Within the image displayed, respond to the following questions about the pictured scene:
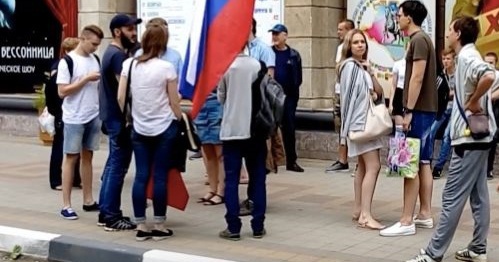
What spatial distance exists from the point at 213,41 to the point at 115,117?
42.5 inches

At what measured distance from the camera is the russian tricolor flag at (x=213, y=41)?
25.0 ft

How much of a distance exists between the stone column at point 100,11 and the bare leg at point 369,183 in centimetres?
727

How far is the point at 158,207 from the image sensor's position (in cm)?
759

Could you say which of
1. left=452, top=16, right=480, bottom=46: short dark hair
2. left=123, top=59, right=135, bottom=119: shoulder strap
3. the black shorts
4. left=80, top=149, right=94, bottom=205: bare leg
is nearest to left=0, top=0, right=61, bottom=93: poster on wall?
left=80, top=149, right=94, bottom=205: bare leg

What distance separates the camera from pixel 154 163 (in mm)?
7500

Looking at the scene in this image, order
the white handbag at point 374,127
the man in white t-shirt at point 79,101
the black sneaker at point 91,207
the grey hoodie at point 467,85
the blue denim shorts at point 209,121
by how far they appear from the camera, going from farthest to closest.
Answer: the blue denim shorts at point 209,121
the black sneaker at point 91,207
the man in white t-shirt at point 79,101
the white handbag at point 374,127
the grey hoodie at point 467,85

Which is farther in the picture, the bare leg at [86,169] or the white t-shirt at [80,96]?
the bare leg at [86,169]

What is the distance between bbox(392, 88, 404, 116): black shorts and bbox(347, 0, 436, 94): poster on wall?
4.01 metres

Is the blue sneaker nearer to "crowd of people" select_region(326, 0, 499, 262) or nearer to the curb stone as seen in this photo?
the curb stone

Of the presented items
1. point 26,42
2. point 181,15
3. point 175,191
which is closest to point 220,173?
point 175,191

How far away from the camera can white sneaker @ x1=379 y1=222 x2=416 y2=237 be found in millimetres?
7672

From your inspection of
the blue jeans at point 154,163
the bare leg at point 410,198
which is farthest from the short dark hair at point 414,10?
the blue jeans at point 154,163

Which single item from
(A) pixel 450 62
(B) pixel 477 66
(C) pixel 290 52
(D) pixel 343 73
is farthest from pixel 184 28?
(B) pixel 477 66

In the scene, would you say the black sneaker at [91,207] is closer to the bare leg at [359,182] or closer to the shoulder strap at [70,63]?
the shoulder strap at [70,63]
